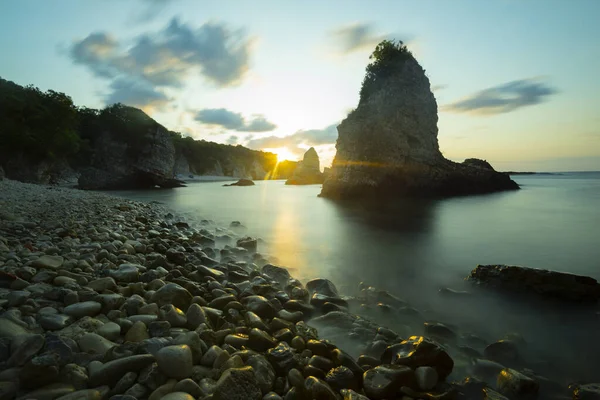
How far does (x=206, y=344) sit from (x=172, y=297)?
1.03m

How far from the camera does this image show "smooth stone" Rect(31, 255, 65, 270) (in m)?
3.66

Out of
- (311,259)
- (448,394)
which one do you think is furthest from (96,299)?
(311,259)

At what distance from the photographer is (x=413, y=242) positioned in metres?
10.1

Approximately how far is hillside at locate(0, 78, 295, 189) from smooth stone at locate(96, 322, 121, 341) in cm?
3983

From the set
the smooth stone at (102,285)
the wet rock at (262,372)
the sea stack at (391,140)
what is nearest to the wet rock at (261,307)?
the wet rock at (262,372)

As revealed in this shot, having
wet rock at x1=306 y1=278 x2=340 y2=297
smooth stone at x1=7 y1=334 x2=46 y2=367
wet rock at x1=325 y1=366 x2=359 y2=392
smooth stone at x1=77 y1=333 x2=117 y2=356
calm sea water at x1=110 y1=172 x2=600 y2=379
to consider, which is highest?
smooth stone at x1=7 y1=334 x2=46 y2=367

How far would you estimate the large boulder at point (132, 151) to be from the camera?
43.1m

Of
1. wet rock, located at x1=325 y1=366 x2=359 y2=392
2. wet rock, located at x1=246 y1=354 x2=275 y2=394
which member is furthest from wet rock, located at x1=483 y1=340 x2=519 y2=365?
wet rock, located at x1=246 y1=354 x2=275 y2=394

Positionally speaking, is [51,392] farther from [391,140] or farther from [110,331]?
[391,140]

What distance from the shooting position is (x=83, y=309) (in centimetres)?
277

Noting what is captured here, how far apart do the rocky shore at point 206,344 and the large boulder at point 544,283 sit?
2035mm

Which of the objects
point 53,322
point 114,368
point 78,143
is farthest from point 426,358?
point 78,143

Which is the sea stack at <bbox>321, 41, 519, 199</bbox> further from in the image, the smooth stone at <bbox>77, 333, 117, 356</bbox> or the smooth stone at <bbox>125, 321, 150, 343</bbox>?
the smooth stone at <bbox>77, 333, 117, 356</bbox>

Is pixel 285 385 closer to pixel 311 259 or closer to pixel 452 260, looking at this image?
pixel 311 259
